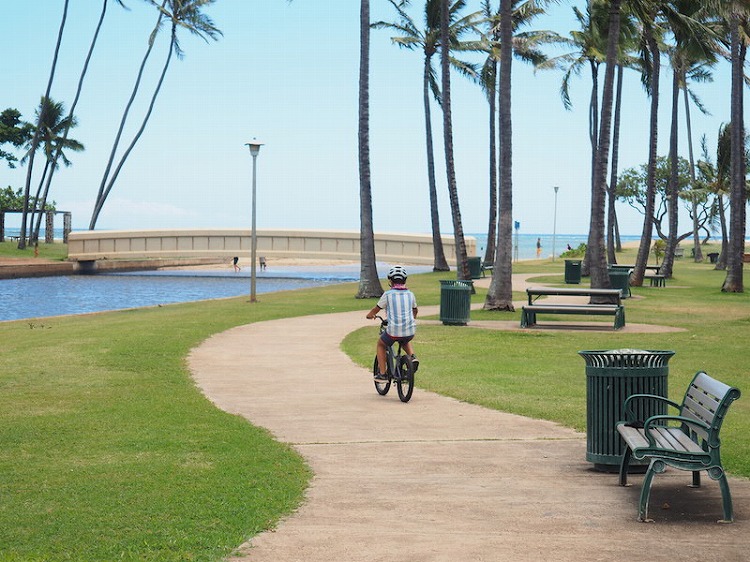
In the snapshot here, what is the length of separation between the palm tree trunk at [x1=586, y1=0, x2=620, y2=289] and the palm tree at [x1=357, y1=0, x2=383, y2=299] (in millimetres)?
6648

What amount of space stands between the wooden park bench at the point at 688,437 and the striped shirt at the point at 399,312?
396 cm

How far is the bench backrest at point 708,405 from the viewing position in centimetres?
680

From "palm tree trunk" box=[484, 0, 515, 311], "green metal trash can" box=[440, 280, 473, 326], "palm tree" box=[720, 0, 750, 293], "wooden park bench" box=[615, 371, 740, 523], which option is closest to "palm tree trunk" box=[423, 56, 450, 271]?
"palm tree" box=[720, 0, 750, 293]

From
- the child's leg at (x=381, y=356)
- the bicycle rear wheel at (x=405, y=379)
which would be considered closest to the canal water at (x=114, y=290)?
the child's leg at (x=381, y=356)

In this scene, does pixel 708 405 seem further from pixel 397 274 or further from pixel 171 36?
pixel 171 36

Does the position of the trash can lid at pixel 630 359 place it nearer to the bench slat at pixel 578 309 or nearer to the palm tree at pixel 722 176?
the bench slat at pixel 578 309

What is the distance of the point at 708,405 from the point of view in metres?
7.25

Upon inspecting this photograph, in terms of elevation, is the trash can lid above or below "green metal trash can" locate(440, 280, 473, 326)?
above

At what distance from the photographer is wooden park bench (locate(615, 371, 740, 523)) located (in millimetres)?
6789

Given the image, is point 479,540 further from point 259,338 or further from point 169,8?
point 169,8

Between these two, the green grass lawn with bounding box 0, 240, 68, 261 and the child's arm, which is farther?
the green grass lawn with bounding box 0, 240, 68, 261

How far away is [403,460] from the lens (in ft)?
28.4

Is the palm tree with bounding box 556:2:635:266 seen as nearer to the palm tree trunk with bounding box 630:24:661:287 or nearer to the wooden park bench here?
the palm tree trunk with bounding box 630:24:661:287

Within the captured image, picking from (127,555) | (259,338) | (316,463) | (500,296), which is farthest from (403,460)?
(500,296)
